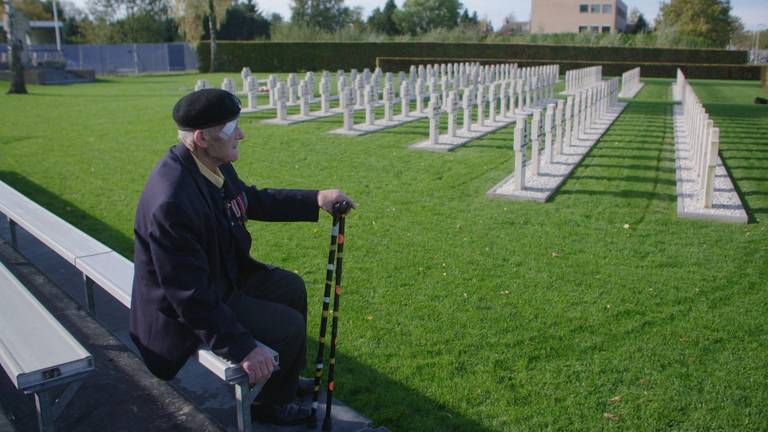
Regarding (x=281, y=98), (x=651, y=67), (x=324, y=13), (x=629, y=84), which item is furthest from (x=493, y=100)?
(x=324, y=13)

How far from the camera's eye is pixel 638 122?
16.7m

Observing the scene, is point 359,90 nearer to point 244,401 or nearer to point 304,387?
point 304,387

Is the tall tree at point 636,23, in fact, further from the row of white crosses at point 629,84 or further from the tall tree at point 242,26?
the row of white crosses at point 629,84

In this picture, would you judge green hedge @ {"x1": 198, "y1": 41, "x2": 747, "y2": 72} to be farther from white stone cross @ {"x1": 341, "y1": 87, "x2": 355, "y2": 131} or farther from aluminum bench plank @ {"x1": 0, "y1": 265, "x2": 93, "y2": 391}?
aluminum bench plank @ {"x1": 0, "y1": 265, "x2": 93, "y2": 391}

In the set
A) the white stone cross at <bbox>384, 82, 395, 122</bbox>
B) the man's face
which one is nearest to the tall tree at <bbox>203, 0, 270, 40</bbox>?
the white stone cross at <bbox>384, 82, 395, 122</bbox>

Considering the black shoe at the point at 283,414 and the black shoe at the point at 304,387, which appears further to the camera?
the black shoe at the point at 304,387

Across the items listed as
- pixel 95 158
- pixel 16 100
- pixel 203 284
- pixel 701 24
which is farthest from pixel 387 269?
pixel 701 24

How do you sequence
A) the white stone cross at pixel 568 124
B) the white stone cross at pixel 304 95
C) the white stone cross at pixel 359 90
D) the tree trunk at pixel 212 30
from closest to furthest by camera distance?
the white stone cross at pixel 568 124 < the white stone cross at pixel 304 95 < the white stone cross at pixel 359 90 < the tree trunk at pixel 212 30

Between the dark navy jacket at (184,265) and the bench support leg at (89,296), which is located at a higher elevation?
the dark navy jacket at (184,265)

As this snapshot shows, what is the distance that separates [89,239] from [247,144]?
8220 mm

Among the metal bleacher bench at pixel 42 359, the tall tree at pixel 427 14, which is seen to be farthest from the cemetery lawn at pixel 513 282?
the tall tree at pixel 427 14

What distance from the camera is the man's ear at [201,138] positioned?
3080mm

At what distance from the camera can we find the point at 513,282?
5543 millimetres

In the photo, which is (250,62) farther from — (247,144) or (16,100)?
(247,144)
